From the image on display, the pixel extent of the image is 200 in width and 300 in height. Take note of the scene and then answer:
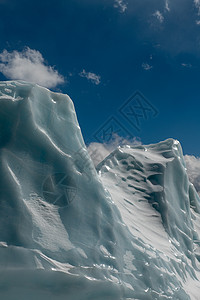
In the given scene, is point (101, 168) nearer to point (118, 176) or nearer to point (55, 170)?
point (118, 176)

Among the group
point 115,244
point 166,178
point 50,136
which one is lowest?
point 115,244

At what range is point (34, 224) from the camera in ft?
14.0

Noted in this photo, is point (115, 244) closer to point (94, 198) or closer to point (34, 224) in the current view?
point (94, 198)

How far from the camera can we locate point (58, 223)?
460cm

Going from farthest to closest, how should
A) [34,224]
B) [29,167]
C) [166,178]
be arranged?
[166,178]
[29,167]
[34,224]

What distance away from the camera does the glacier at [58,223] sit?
4039 millimetres

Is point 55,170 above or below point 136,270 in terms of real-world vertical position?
above

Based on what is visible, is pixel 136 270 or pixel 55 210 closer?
pixel 55 210

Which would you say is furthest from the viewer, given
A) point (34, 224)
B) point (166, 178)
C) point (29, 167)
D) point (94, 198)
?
point (166, 178)

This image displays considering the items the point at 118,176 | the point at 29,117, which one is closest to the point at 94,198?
the point at 29,117

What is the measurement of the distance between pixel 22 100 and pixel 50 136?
2.44ft

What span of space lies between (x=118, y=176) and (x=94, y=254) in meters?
4.89

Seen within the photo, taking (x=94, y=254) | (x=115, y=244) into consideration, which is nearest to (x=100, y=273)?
(x=94, y=254)

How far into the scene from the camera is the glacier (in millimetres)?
4039
